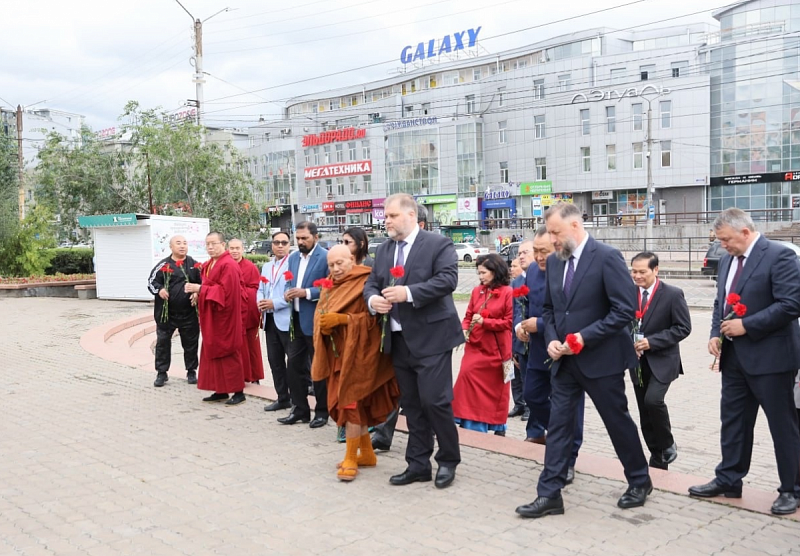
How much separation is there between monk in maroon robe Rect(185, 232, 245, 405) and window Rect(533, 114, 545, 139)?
5194 cm

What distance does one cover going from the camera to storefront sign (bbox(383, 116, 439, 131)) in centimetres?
6206

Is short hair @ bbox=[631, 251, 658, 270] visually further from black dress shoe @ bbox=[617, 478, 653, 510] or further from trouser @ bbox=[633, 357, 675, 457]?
black dress shoe @ bbox=[617, 478, 653, 510]

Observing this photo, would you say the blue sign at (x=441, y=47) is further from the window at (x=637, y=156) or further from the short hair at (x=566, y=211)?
the short hair at (x=566, y=211)

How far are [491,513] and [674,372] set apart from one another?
211 centimetres

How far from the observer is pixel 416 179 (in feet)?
211

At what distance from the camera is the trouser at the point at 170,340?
30.3ft

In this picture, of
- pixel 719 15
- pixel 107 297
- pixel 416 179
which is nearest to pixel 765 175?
pixel 719 15

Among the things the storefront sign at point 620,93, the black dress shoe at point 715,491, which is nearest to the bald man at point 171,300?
the black dress shoe at point 715,491

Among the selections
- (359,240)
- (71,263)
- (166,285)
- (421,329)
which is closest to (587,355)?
(421,329)

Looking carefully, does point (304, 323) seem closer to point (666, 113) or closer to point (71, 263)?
point (71, 263)

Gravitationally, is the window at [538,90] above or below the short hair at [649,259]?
above

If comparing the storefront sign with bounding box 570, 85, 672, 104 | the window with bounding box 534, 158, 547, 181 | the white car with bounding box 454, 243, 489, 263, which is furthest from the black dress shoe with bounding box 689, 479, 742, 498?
the window with bounding box 534, 158, 547, 181

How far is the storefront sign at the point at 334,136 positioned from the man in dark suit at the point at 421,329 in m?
63.0

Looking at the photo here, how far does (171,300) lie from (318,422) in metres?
3.28
